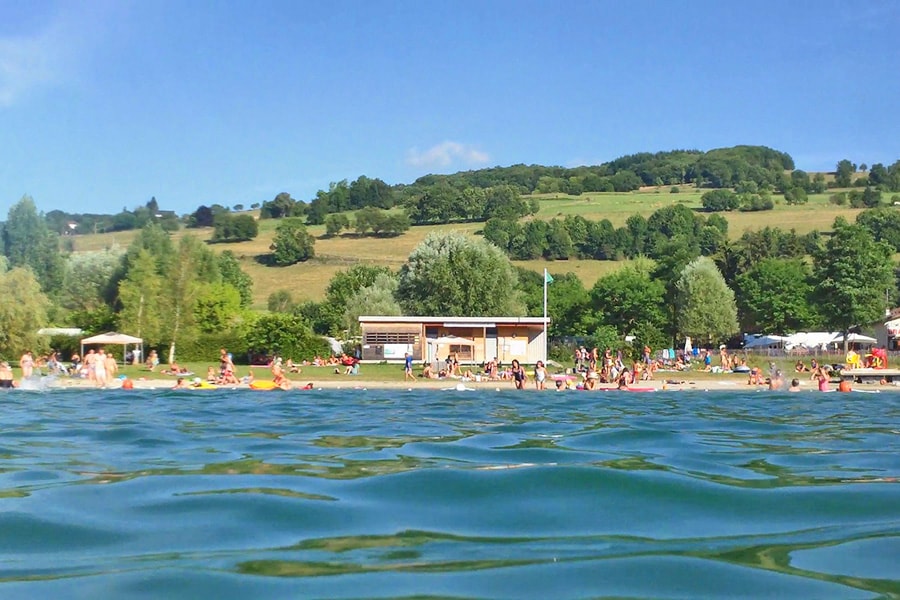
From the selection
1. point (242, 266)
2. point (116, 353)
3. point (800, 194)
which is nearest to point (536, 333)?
point (116, 353)

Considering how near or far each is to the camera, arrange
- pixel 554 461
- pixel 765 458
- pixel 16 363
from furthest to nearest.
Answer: pixel 16 363 < pixel 765 458 < pixel 554 461

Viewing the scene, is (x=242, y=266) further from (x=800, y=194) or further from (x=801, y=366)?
(x=800, y=194)

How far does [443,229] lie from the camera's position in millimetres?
122188

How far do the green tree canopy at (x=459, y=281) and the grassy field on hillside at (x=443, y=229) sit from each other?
19.6 m

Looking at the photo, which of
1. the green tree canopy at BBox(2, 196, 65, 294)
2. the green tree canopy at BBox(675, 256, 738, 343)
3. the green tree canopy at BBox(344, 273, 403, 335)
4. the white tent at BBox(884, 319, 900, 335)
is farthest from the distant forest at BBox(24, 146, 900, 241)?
the white tent at BBox(884, 319, 900, 335)

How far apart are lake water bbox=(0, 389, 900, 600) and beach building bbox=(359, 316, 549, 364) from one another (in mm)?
43602

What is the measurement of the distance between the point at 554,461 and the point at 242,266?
10190 cm

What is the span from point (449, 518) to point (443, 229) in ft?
387

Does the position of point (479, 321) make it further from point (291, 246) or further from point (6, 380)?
point (291, 246)

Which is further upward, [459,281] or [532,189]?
[532,189]

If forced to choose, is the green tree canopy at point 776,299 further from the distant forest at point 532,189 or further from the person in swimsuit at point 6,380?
the person in swimsuit at point 6,380

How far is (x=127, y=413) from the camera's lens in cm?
1331

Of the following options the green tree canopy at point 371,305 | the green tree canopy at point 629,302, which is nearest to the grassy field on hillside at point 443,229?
the green tree canopy at point 371,305

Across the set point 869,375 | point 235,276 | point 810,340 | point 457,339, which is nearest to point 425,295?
point 457,339
